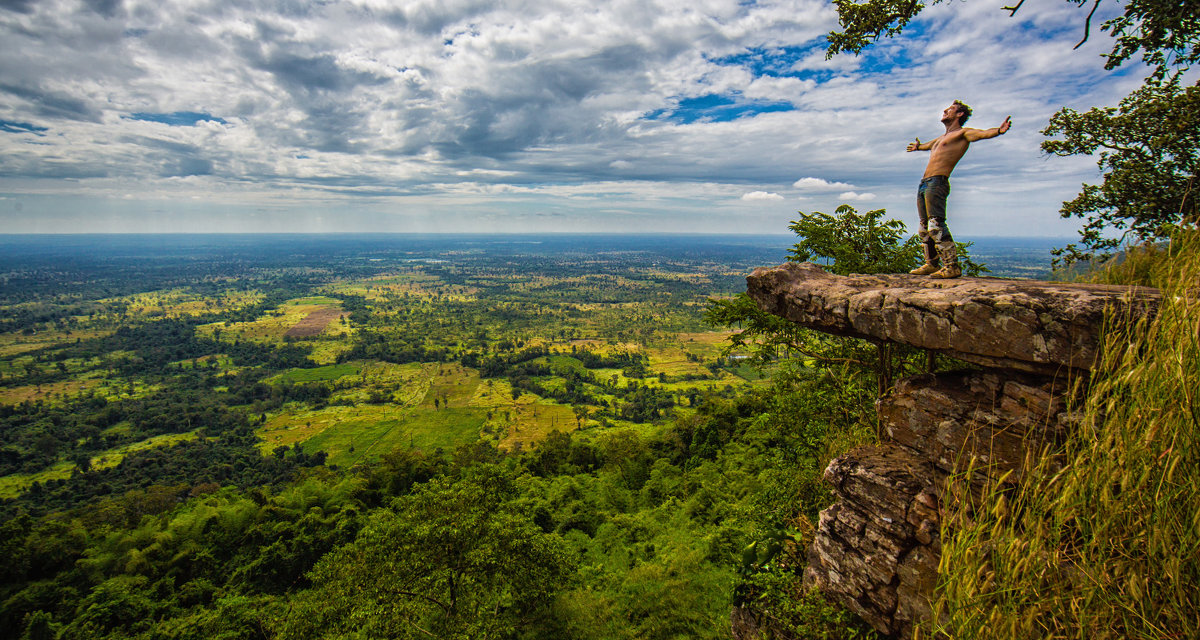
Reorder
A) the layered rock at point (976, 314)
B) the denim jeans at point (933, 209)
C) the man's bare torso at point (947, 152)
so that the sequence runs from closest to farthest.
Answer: the layered rock at point (976, 314)
the man's bare torso at point (947, 152)
the denim jeans at point (933, 209)

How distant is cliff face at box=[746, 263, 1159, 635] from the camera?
4996mm

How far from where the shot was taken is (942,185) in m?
7.37

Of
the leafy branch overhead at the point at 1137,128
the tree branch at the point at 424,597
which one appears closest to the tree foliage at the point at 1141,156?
the leafy branch overhead at the point at 1137,128

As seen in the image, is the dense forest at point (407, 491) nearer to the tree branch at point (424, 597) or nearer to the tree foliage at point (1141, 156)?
the tree branch at point (424, 597)

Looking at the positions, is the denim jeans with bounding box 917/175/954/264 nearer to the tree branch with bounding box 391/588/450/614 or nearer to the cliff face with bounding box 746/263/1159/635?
the cliff face with bounding box 746/263/1159/635

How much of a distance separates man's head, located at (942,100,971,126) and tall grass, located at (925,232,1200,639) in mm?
5077

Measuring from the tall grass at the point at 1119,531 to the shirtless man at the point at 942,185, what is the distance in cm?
469

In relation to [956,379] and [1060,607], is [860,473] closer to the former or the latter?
[956,379]

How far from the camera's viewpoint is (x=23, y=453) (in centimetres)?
6094

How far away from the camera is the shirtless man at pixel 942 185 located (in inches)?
279

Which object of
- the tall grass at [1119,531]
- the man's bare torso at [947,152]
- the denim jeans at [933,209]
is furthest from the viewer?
the denim jeans at [933,209]

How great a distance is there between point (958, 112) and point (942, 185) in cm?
110

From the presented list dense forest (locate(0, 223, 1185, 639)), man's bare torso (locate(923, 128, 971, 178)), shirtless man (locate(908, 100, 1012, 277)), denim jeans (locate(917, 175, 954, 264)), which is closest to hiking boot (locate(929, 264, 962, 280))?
shirtless man (locate(908, 100, 1012, 277))

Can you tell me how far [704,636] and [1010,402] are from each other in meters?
9.38
